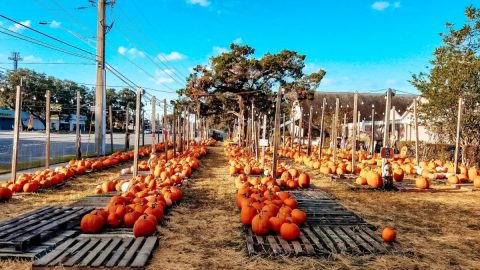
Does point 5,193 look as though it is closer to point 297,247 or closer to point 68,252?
point 68,252

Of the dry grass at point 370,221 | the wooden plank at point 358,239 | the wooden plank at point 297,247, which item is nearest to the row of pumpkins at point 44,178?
the dry grass at point 370,221

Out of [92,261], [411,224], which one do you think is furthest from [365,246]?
[92,261]

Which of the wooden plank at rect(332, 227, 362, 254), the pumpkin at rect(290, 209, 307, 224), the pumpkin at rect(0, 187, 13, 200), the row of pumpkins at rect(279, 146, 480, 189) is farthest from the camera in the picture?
the row of pumpkins at rect(279, 146, 480, 189)

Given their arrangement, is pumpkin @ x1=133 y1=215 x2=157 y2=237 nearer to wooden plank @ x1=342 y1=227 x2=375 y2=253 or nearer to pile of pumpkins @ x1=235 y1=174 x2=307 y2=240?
pile of pumpkins @ x1=235 y1=174 x2=307 y2=240

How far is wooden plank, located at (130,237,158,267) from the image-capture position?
4.47 metres

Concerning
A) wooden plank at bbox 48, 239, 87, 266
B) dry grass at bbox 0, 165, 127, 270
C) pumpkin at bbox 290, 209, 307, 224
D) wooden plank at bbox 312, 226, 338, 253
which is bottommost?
dry grass at bbox 0, 165, 127, 270

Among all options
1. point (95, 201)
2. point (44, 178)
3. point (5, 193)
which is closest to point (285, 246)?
point (95, 201)

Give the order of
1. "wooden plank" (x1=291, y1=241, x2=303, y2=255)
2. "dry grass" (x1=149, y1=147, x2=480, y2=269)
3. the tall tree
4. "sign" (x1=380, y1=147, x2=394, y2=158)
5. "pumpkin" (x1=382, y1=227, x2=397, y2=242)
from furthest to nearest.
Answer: the tall tree → "sign" (x1=380, y1=147, x2=394, y2=158) → "pumpkin" (x1=382, y1=227, x2=397, y2=242) → "wooden plank" (x1=291, y1=241, x2=303, y2=255) → "dry grass" (x1=149, y1=147, x2=480, y2=269)

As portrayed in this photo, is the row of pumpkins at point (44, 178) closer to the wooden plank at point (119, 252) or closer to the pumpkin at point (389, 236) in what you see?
the wooden plank at point (119, 252)

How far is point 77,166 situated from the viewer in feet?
46.4

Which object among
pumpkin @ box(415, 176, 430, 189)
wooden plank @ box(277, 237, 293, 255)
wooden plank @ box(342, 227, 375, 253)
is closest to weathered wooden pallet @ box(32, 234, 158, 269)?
wooden plank @ box(277, 237, 293, 255)

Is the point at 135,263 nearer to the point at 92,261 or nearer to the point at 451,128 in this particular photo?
the point at 92,261

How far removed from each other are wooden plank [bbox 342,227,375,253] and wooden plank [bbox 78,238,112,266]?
369 centimetres

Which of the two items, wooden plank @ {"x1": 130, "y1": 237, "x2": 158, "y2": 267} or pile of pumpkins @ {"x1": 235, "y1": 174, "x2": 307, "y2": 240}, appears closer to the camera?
wooden plank @ {"x1": 130, "y1": 237, "x2": 158, "y2": 267}
